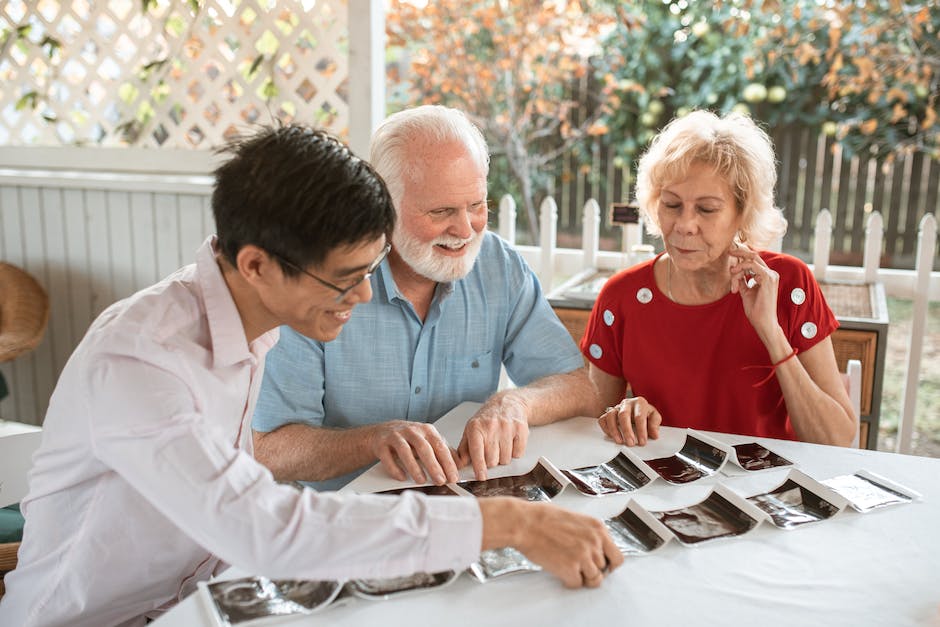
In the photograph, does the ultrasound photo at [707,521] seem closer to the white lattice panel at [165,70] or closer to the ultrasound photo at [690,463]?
the ultrasound photo at [690,463]

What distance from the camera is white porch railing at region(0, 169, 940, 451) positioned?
3.35 meters

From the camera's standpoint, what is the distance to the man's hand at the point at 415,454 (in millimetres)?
1367

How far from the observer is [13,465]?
2.03 meters

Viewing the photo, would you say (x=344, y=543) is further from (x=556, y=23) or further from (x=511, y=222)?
(x=556, y=23)

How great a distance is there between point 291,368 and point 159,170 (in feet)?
7.09

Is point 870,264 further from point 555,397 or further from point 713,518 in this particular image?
point 713,518

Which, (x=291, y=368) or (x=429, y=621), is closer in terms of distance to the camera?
(x=429, y=621)

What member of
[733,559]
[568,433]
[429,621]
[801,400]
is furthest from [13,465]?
[801,400]

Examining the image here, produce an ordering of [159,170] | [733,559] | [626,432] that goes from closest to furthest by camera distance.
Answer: [733,559], [626,432], [159,170]

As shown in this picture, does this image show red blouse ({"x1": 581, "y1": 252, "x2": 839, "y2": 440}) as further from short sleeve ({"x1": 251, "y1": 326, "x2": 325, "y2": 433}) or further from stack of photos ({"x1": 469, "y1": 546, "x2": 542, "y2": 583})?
stack of photos ({"x1": 469, "y1": 546, "x2": 542, "y2": 583})

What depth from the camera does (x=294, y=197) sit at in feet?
3.51

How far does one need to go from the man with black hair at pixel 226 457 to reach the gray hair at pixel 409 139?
0.55 meters

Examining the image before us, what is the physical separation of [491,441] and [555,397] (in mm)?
328

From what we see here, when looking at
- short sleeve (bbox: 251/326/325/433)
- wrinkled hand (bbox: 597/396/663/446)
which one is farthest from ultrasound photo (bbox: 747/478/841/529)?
short sleeve (bbox: 251/326/325/433)
